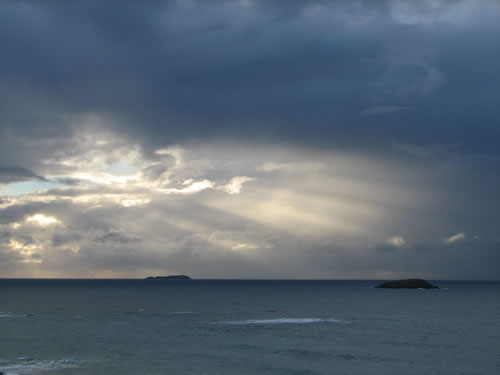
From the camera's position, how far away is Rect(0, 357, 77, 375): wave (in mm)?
46959

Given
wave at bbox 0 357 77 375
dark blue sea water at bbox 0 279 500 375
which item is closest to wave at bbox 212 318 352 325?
dark blue sea water at bbox 0 279 500 375

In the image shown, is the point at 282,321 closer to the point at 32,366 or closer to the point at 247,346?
the point at 247,346

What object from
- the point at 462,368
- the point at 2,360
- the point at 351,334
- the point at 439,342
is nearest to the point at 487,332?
the point at 439,342

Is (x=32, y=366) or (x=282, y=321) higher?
(x=282, y=321)

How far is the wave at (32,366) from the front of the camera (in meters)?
47.0

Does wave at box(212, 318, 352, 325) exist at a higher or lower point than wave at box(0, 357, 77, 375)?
higher

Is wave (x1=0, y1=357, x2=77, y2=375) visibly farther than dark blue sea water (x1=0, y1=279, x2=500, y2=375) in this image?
No

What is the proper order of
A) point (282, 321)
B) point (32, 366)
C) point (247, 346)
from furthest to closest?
point (282, 321)
point (247, 346)
point (32, 366)

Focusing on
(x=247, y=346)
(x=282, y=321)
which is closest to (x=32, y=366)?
(x=247, y=346)

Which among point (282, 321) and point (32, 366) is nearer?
point (32, 366)

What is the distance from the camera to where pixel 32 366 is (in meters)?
49.7

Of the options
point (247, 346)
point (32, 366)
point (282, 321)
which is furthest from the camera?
point (282, 321)

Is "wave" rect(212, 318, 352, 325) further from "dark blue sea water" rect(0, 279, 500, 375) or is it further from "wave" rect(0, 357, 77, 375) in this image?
"wave" rect(0, 357, 77, 375)

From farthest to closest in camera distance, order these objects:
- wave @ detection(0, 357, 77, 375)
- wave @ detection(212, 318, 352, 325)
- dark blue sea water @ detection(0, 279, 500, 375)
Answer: wave @ detection(212, 318, 352, 325) → dark blue sea water @ detection(0, 279, 500, 375) → wave @ detection(0, 357, 77, 375)
